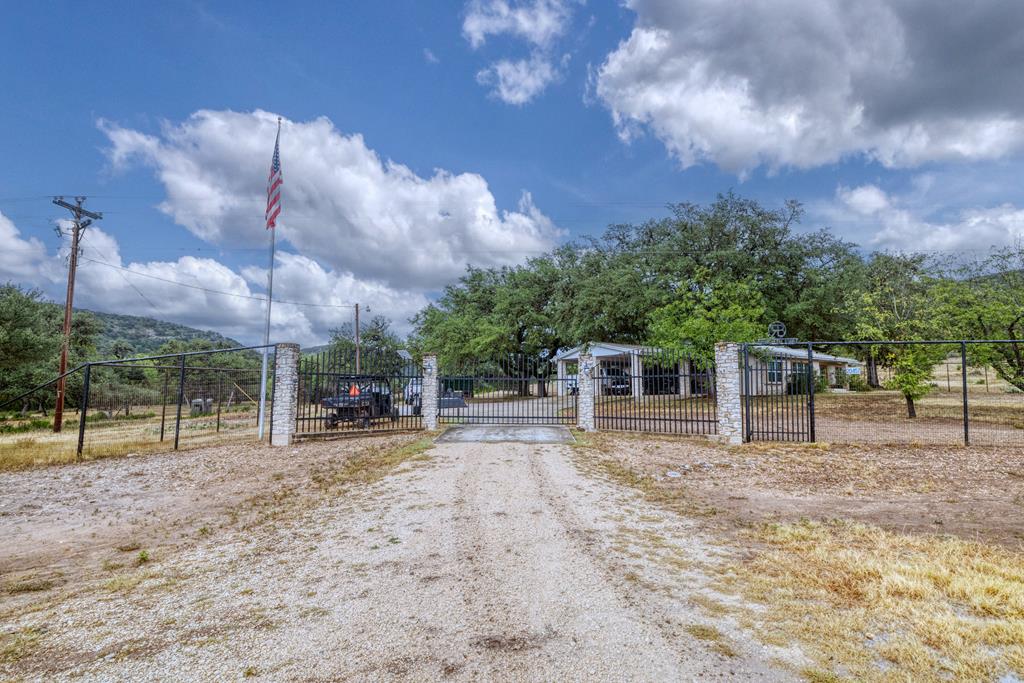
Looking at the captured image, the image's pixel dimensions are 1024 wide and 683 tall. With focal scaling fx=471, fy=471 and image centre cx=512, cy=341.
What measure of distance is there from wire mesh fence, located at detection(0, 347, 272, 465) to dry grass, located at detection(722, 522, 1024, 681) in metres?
10.7

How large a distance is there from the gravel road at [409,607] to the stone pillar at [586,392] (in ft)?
24.9

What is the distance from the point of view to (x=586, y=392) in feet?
45.2

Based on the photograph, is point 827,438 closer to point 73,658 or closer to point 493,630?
point 493,630

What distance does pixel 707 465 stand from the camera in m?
9.38

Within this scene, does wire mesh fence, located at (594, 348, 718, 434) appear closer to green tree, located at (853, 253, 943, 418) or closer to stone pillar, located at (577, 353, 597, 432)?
stone pillar, located at (577, 353, 597, 432)

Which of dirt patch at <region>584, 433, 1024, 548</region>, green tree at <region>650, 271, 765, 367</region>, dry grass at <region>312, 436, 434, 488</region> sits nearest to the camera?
dirt patch at <region>584, 433, 1024, 548</region>

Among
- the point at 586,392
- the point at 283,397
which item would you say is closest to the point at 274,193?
the point at 283,397

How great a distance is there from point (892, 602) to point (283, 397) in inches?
487

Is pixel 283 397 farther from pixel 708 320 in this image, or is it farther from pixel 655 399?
pixel 708 320

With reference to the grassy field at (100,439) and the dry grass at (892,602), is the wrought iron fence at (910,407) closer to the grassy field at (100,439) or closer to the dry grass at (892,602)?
the dry grass at (892,602)

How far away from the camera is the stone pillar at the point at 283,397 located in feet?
39.9

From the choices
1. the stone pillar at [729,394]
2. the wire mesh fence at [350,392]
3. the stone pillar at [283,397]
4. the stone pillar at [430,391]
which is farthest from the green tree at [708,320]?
the stone pillar at [283,397]

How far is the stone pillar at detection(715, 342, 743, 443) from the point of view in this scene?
1186 centimetres

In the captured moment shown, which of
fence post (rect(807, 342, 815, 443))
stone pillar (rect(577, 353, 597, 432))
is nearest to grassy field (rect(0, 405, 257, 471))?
stone pillar (rect(577, 353, 597, 432))
